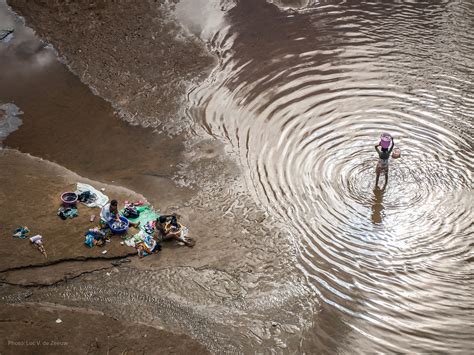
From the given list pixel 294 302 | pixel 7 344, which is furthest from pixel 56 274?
pixel 294 302

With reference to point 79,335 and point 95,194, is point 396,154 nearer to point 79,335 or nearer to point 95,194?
point 95,194

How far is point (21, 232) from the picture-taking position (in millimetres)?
8797

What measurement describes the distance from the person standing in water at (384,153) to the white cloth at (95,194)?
5.20 m

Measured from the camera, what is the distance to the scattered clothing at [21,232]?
8.77 metres

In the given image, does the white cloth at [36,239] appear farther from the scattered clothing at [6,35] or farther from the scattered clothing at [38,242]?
the scattered clothing at [6,35]

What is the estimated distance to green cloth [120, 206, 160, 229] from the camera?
9164 millimetres

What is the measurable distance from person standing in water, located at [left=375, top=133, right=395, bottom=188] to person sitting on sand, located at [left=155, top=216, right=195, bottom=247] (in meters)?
3.74

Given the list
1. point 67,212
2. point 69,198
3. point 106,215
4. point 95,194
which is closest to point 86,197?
point 95,194

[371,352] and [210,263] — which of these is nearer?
[371,352]

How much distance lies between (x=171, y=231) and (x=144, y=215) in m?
0.84

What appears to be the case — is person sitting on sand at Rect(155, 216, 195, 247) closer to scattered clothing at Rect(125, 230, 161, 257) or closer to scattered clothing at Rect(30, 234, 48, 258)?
scattered clothing at Rect(125, 230, 161, 257)

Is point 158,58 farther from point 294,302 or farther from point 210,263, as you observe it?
point 294,302

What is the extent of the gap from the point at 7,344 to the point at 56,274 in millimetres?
1367

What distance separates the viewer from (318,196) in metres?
9.51
